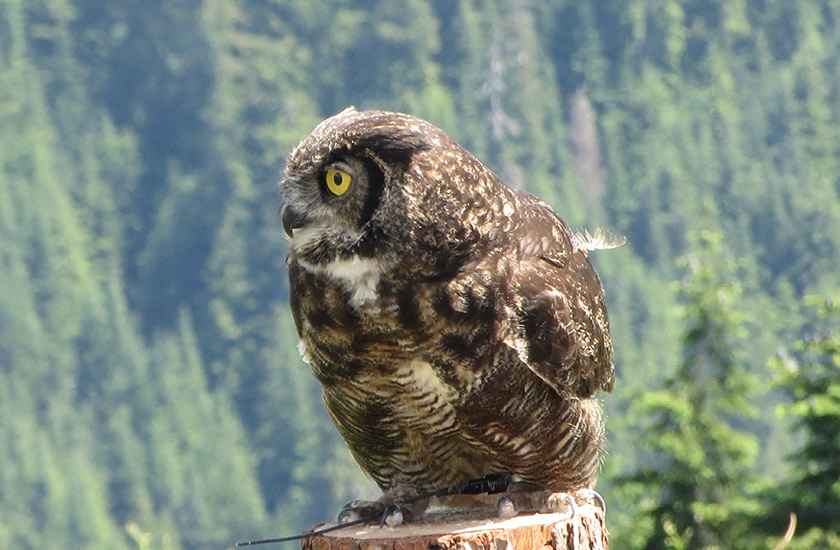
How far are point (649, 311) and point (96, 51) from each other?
7025cm

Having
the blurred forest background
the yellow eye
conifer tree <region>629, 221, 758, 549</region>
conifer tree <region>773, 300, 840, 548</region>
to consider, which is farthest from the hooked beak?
the blurred forest background

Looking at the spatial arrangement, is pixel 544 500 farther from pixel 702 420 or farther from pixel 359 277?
pixel 702 420

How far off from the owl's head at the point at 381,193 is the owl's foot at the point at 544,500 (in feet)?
3.98

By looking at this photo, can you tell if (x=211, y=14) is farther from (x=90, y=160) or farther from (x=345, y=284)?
(x=345, y=284)

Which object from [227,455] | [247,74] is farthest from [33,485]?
[247,74]

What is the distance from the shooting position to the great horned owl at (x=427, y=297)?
4.57 metres

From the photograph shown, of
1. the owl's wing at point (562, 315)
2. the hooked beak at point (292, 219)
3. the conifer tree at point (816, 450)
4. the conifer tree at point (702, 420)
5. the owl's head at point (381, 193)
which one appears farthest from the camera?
the conifer tree at point (702, 420)

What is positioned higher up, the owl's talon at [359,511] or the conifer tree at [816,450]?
the owl's talon at [359,511]

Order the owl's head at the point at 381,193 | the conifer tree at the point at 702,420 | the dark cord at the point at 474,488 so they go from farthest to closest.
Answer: the conifer tree at the point at 702,420
the dark cord at the point at 474,488
the owl's head at the point at 381,193

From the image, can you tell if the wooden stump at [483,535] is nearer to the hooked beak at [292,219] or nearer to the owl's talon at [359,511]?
the owl's talon at [359,511]

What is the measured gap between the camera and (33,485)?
98.4m

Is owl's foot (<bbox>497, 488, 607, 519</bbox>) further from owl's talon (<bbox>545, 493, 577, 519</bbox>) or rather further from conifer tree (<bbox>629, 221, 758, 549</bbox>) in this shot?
conifer tree (<bbox>629, 221, 758, 549</bbox>)

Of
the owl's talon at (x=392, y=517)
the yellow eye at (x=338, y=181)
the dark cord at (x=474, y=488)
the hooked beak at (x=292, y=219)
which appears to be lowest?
the owl's talon at (x=392, y=517)

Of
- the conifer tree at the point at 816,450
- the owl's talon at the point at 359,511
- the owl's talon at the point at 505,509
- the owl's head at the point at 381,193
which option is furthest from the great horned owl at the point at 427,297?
the conifer tree at the point at 816,450
